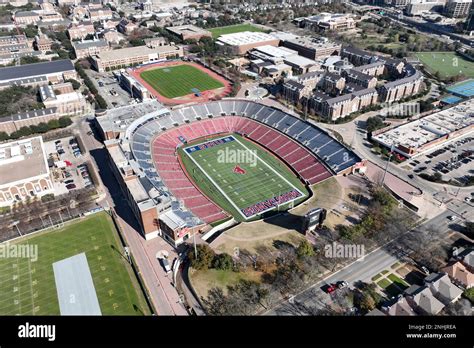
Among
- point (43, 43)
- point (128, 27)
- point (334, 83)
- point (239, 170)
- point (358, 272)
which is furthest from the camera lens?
point (128, 27)

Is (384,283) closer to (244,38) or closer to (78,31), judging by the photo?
(244,38)

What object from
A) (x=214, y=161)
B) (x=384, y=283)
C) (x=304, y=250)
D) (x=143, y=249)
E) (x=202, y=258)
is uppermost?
(x=202, y=258)

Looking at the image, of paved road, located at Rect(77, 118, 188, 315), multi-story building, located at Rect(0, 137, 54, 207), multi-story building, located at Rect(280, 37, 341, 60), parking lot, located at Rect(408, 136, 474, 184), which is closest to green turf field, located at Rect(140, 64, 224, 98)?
paved road, located at Rect(77, 118, 188, 315)

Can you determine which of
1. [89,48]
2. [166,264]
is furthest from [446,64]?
[89,48]

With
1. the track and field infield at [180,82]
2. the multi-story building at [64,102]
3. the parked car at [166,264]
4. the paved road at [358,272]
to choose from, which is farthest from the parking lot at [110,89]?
the paved road at [358,272]
